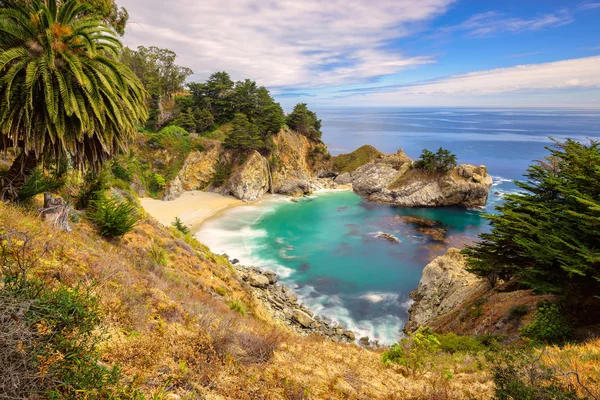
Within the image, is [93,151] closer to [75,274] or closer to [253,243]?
[75,274]

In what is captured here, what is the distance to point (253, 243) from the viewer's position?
30125 mm

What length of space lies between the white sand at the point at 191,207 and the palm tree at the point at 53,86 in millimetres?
24951

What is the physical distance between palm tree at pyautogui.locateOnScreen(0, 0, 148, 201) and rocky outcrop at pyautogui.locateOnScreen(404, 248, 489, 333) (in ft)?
60.1

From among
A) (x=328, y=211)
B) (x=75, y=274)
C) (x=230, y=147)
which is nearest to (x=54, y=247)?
(x=75, y=274)

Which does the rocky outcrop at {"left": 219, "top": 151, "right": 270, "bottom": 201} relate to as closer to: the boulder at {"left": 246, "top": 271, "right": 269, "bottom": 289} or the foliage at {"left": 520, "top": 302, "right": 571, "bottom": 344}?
the boulder at {"left": 246, "top": 271, "right": 269, "bottom": 289}

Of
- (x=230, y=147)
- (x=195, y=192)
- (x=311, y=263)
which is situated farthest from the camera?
(x=230, y=147)

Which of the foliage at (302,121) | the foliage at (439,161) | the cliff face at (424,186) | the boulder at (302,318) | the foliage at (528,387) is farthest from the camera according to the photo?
the foliage at (302,121)

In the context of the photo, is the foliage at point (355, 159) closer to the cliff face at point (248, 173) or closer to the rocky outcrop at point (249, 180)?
the cliff face at point (248, 173)

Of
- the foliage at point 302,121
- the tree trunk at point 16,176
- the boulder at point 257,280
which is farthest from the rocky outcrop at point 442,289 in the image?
the foliage at point 302,121

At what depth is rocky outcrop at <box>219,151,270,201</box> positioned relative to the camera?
4234cm

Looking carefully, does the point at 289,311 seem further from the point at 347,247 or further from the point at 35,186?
the point at 35,186

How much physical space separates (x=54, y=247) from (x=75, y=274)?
104 cm

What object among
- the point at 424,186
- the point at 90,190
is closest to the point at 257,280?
the point at 90,190

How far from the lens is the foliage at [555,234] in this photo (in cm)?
886
